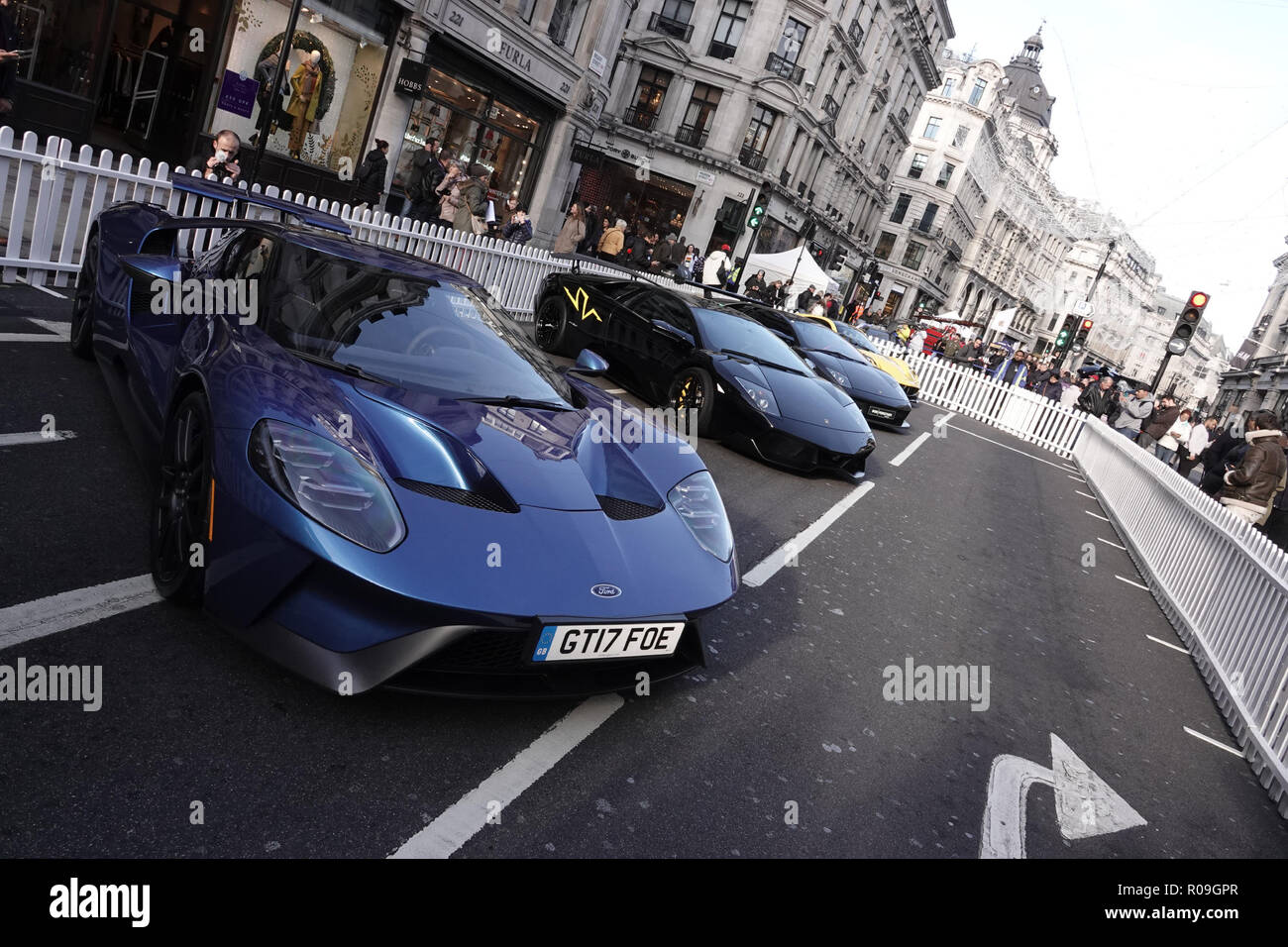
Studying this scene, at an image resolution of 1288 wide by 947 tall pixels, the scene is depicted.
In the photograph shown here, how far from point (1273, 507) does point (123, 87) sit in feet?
58.0

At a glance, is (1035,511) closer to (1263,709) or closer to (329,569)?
(1263,709)

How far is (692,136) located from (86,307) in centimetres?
3781

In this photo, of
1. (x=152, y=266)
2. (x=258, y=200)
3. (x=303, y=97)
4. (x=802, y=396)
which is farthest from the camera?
(x=303, y=97)

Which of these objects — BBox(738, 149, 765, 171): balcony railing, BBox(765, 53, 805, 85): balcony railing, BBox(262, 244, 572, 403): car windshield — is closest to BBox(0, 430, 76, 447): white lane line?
BBox(262, 244, 572, 403): car windshield

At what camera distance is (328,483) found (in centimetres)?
283

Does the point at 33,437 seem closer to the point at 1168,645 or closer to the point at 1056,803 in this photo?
the point at 1056,803

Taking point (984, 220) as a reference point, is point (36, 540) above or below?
below

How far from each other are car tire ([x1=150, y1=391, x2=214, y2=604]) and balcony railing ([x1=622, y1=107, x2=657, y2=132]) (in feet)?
132

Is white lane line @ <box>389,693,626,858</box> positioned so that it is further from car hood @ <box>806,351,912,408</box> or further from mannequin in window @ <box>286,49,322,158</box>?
mannequin in window @ <box>286,49,322,158</box>

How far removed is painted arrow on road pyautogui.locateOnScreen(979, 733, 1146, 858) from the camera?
3439 mm

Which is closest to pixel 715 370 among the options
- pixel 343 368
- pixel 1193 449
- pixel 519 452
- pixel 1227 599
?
pixel 1227 599

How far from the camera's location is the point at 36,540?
134 inches

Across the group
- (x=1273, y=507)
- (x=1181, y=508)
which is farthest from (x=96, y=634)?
(x=1273, y=507)

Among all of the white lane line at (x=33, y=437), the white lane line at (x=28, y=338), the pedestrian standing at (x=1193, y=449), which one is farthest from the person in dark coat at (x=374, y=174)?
the pedestrian standing at (x=1193, y=449)
